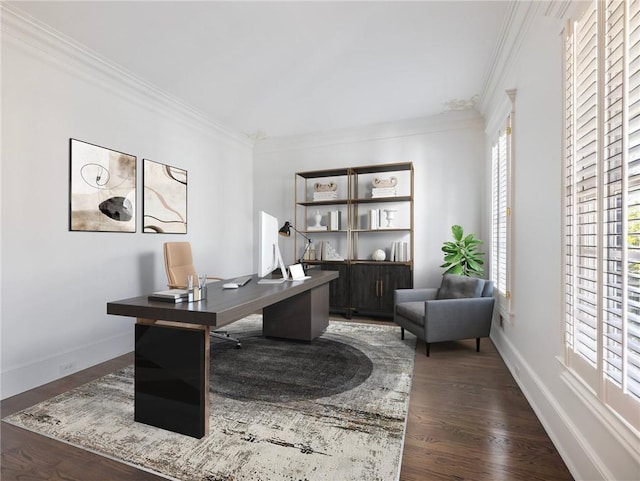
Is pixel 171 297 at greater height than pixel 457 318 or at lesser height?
greater

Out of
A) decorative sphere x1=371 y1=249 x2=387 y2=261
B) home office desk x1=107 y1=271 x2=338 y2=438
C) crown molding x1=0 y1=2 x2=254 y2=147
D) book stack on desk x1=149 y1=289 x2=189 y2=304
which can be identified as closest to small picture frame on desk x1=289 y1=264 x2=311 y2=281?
home office desk x1=107 y1=271 x2=338 y2=438

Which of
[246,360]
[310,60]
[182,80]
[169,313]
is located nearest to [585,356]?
[169,313]

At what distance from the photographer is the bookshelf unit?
14.6ft

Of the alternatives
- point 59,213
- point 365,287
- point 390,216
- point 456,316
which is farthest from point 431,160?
point 59,213

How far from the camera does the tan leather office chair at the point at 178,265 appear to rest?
323 cm

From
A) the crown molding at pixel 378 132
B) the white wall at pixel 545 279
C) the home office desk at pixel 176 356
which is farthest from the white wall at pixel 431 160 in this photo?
the home office desk at pixel 176 356

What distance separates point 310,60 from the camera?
9.98 ft

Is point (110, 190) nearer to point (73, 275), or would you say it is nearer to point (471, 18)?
point (73, 275)

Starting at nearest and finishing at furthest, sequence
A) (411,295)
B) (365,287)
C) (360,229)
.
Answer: (411,295), (365,287), (360,229)

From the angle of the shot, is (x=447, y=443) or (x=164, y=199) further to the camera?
(x=164, y=199)

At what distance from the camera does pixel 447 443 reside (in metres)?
1.78

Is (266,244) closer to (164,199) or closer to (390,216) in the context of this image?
(164,199)

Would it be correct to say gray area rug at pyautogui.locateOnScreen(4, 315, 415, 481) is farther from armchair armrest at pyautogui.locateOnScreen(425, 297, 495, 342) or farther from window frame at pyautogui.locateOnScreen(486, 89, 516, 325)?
window frame at pyautogui.locateOnScreen(486, 89, 516, 325)

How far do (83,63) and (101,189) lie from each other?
114 centimetres
